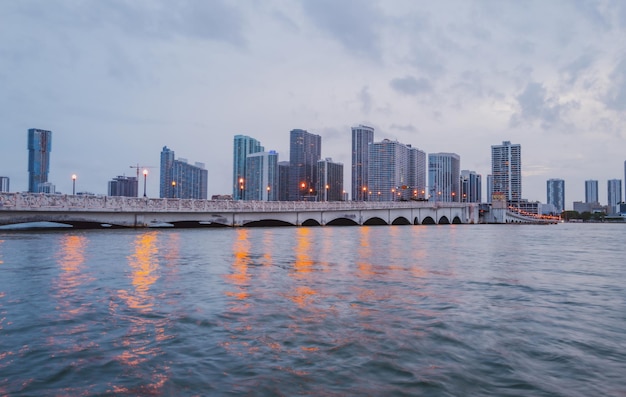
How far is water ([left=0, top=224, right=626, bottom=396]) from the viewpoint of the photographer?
6.67 meters

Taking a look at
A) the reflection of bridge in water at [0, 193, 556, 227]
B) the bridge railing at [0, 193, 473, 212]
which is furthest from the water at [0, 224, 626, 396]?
the reflection of bridge in water at [0, 193, 556, 227]

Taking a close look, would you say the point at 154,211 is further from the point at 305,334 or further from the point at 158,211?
the point at 305,334

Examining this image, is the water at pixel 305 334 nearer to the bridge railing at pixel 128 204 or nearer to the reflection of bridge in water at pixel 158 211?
the bridge railing at pixel 128 204

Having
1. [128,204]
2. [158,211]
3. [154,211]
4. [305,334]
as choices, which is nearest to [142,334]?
[305,334]


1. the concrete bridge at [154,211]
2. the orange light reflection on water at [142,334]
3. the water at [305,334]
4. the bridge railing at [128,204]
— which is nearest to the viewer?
the water at [305,334]

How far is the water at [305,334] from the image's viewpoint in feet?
21.9

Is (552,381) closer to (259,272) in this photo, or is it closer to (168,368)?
(168,368)

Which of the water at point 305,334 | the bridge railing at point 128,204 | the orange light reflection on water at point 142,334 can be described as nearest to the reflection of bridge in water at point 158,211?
the bridge railing at point 128,204

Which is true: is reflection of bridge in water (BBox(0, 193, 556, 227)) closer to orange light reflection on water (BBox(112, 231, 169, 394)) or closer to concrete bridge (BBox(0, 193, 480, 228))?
concrete bridge (BBox(0, 193, 480, 228))

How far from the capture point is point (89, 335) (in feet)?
29.3

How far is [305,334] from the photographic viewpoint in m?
9.28

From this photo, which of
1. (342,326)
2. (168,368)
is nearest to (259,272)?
(342,326)

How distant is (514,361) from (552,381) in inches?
36.5

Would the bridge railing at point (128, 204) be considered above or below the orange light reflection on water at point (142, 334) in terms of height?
above
